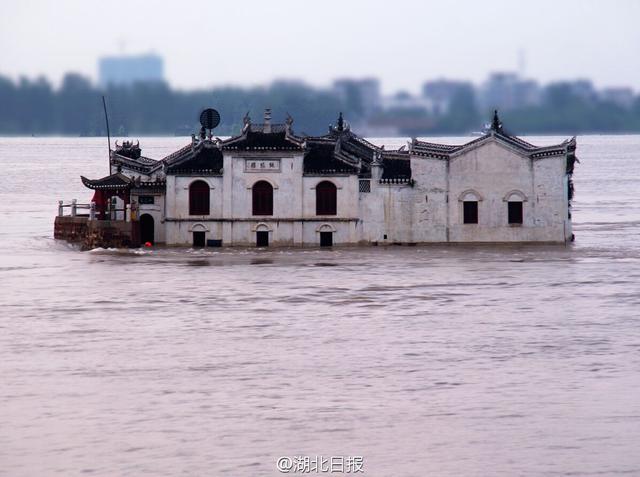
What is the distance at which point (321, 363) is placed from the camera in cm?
2944

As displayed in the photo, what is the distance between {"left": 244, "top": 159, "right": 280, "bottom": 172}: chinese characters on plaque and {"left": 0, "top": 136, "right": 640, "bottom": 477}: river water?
4222 millimetres

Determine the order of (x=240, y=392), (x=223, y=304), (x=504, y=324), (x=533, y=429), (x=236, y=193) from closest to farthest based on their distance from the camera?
(x=533, y=429)
(x=240, y=392)
(x=504, y=324)
(x=223, y=304)
(x=236, y=193)

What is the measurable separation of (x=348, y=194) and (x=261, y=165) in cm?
398

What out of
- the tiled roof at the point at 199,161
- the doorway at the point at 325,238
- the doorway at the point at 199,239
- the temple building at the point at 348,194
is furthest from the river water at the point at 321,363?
the tiled roof at the point at 199,161

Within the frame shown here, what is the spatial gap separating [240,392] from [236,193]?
30.1 meters

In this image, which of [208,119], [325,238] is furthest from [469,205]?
[208,119]

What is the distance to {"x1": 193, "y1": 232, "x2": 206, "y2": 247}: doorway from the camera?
5666 cm

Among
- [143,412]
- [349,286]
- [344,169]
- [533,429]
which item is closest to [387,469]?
[533,429]

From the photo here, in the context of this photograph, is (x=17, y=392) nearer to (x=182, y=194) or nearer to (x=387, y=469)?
(x=387, y=469)

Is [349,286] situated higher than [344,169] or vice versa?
[344,169]

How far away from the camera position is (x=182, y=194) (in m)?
55.9

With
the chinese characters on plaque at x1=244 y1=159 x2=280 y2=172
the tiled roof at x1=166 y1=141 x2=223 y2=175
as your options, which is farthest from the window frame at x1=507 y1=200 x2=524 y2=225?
the tiled roof at x1=166 y1=141 x2=223 y2=175

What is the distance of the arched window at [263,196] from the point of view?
55.8 m

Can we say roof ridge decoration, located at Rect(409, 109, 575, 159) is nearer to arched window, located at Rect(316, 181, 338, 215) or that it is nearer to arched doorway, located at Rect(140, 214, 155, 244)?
arched window, located at Rect(316, 181, 338, 215)
